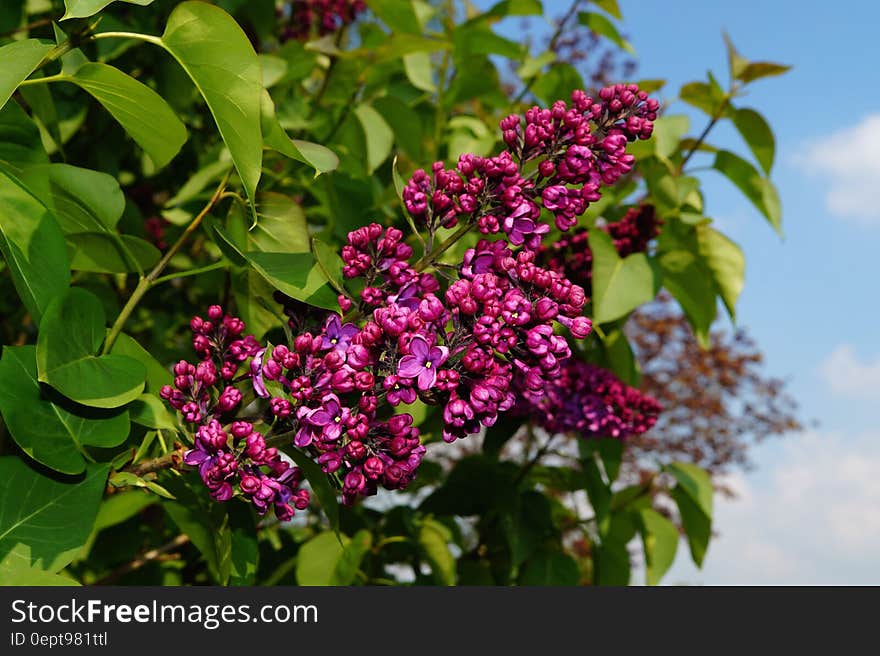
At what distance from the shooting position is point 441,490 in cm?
262

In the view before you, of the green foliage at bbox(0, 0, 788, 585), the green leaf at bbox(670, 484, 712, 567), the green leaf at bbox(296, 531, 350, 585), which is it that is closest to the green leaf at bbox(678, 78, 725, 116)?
the green foliage at bbox(0, 0, 788, 585)

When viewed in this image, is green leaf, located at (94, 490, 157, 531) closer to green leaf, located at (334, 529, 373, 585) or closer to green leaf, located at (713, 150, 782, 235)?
green leaf, located at (334, 529, 373, 585)

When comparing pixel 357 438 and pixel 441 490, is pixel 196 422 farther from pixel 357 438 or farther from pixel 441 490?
pixel 441 490

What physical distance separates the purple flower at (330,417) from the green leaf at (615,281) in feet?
3.06

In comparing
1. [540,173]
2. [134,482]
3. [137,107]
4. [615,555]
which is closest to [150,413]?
[134,482]

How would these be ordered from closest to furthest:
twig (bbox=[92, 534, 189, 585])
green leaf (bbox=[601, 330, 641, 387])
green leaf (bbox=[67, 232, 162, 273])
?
green leaf (bbox=[67, 232, 162, 273]) → twig (bbox=[92, 534, 189, 585]) → green leaf (bbox=[601, 330, 641, 387])

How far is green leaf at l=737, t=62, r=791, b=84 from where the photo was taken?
255 centimetres

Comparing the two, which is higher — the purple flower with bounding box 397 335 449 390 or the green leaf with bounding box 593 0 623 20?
the green leaf with bounding box 593 0 623 20

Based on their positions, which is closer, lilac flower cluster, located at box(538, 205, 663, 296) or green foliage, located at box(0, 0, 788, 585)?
green foliage, located at box(0, 0, 788, 585)

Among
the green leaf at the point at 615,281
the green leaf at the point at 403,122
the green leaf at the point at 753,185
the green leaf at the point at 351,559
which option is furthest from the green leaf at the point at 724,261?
the green leaf at the point at 351,559

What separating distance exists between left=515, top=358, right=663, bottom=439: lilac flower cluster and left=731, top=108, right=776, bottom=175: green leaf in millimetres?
769

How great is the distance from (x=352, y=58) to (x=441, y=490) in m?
1.34

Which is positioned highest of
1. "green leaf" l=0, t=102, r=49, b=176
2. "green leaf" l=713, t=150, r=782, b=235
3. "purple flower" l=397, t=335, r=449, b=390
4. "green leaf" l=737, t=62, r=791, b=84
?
"green leaf" l=737, t=62, r=791, b=84

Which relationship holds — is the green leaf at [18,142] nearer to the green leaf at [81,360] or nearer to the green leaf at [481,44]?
the green leaf at [81,360]
